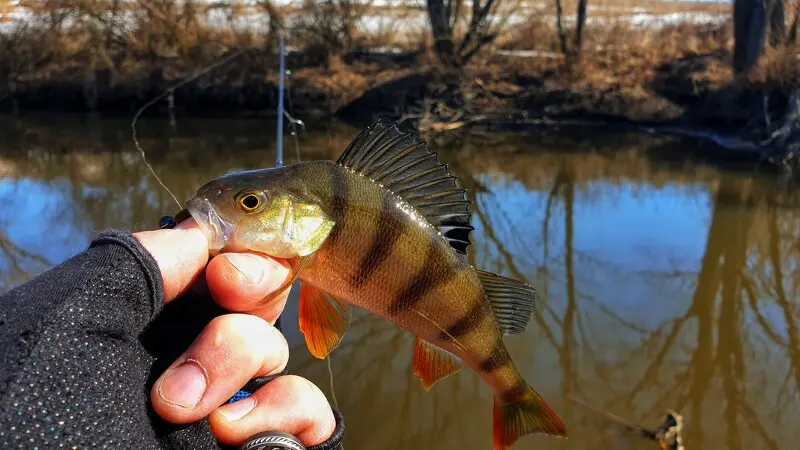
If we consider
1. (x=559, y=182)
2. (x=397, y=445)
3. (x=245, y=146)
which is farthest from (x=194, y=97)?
(x=397, y=445)

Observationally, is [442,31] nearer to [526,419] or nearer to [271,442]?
[526,419]

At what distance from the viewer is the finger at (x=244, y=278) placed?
1312 millimetres

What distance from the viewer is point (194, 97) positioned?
54.9ft

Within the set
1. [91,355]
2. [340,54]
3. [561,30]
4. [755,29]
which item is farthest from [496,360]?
[340,54]

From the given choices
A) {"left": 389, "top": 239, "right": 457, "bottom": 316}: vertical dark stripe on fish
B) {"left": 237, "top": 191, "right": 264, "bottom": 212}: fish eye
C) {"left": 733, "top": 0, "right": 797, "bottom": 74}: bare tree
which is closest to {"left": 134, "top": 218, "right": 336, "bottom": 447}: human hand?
{"left": 237, "top": 191, "right": 264, "bottom": 212}: fish eye

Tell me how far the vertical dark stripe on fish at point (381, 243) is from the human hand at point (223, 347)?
0.18m

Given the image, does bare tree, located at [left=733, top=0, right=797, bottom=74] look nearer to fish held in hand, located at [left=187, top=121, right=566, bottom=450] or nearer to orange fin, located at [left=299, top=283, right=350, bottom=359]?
fish held in hand, located at [left=187, top=121, right=566, bottom=450]

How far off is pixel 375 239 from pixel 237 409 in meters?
0.51

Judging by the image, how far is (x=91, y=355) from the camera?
3.73ft

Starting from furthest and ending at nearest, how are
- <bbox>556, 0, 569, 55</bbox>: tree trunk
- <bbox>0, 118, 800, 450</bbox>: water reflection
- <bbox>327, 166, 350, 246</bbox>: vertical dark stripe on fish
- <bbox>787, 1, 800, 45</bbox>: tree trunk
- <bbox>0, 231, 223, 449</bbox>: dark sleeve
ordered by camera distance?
<bbox>556, 0, 569, 55</bbox>: tree trunk → <bbox>787, 1, 800, 45</bbox>: tree trunk → <bbox>0, 118, 800, 450</bbox>: water reflection → <bbox>327, 166, 350, 246</bbox>: vertical dark stripe on fish → <bbox>0, 231, 223, 449</bbox>: dark sleeve

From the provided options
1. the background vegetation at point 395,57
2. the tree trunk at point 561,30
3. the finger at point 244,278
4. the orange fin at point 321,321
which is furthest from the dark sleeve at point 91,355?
the tree trunk at point 561,30

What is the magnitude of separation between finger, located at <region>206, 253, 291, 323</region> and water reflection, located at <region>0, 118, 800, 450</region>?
0.46 meters

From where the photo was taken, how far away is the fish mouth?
137cm

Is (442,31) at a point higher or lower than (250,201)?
higher
